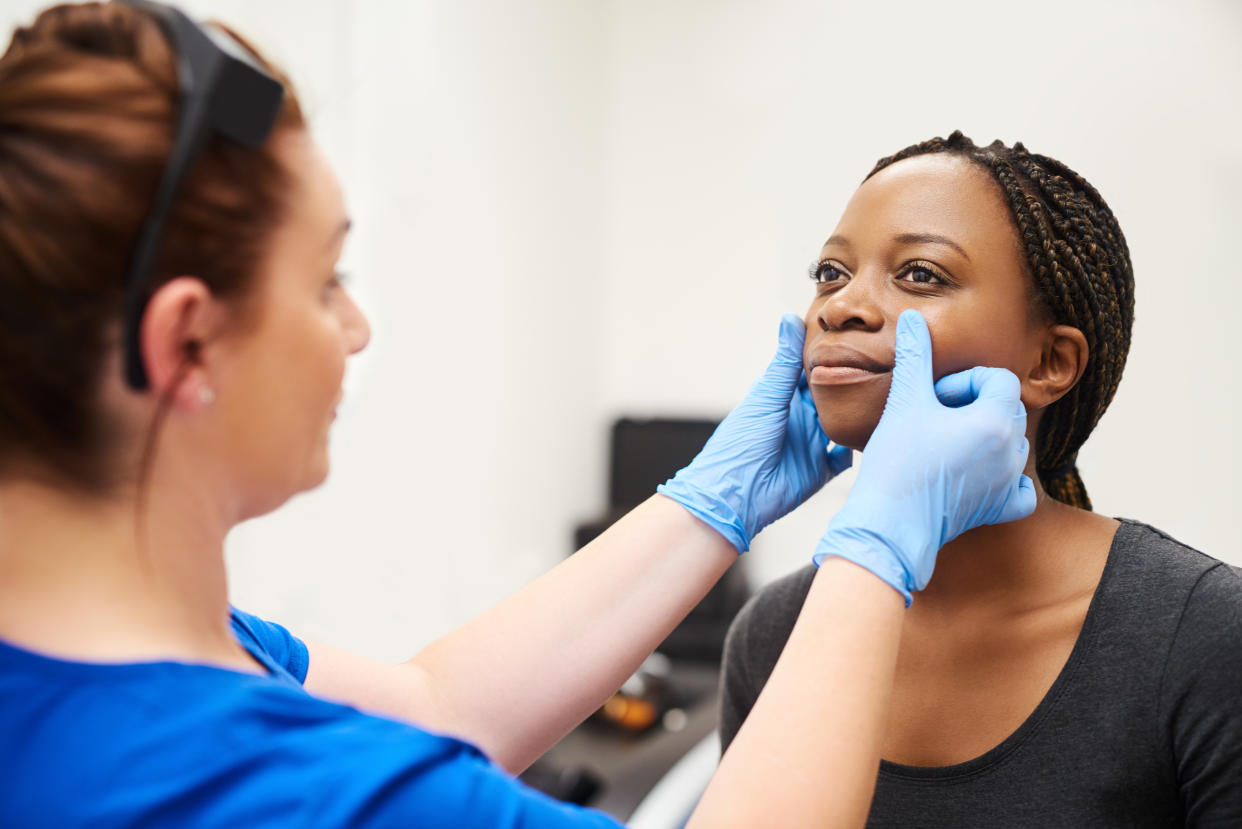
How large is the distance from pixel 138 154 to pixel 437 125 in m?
2.52

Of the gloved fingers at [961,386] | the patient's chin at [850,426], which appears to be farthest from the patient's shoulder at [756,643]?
the gloved fingers at [961,386]

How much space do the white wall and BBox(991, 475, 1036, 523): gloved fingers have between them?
58.9 inches

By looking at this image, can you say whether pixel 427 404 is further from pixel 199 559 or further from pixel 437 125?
pixel 199 559

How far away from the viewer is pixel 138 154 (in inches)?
22.9

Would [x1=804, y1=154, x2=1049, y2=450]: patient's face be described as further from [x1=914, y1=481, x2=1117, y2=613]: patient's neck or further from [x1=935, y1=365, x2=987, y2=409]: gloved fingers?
[x1=914, y1=481, x2=1117, y2=613]: patient's neck

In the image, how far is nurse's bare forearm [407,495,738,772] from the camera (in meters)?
1.02

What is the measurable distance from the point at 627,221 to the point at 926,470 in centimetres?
312

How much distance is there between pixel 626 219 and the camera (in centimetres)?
392

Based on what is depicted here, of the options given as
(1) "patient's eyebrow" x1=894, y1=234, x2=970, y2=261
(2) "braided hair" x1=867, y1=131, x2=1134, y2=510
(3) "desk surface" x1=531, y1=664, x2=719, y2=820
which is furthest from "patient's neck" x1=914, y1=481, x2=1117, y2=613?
(3) "desk surface" x1=531, y1=664, x2=719, y2=820

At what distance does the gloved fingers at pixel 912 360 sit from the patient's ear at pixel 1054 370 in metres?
0.16

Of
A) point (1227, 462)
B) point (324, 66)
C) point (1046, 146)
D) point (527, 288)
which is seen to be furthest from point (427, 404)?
point (1227, 462)

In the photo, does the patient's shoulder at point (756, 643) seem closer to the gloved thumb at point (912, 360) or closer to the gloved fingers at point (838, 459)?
the gloved fingers at point (838, 459)

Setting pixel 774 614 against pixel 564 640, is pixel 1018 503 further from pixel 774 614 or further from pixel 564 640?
pixel 564 640

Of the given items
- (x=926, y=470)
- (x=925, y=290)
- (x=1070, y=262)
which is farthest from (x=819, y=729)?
(x=1070, y=262)
